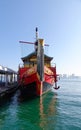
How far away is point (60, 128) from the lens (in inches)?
487

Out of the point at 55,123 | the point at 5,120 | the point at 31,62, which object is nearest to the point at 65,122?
the point at 55,123

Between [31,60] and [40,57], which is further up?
[31,60]

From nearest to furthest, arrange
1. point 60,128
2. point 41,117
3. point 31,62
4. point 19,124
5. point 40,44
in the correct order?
point 60,128 → point 19,124 → point 41,117 → point 40,44 → point 31,62

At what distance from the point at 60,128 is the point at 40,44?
36.7ft

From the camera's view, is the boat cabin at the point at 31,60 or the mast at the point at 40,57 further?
the boat cabin at the point at 31,60

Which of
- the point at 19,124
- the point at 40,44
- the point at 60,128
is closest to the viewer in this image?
the point at 60,128

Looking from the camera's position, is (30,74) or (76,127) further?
(30,74)

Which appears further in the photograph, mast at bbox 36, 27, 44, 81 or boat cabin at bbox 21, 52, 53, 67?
boat cabin at bbox 21, 52, 53, 67

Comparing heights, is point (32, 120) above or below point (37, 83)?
below

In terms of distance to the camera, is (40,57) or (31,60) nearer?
(40,57)

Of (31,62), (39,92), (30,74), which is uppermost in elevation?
(31,62)

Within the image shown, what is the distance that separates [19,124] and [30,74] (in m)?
10.9

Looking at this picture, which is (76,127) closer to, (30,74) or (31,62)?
(30,74)

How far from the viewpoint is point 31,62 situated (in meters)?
31.5
